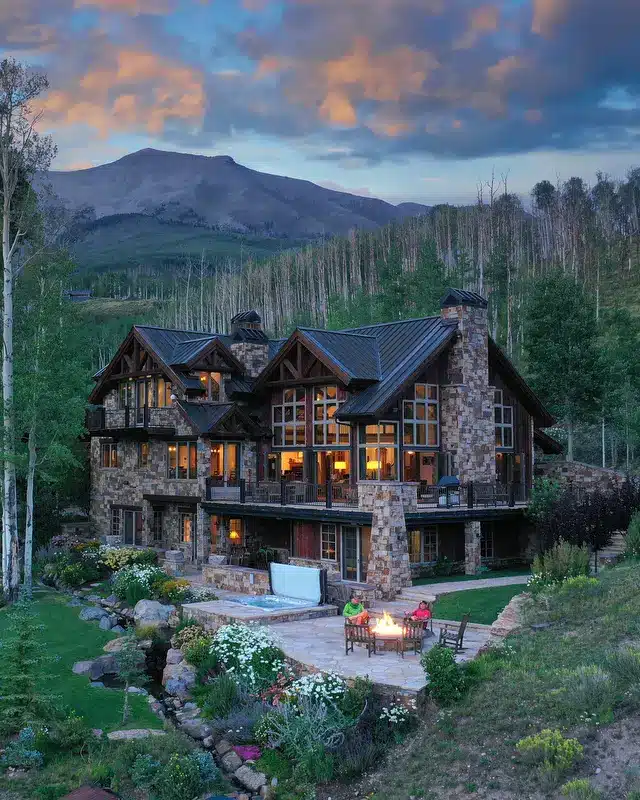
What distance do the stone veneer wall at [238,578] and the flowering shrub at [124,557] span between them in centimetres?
350

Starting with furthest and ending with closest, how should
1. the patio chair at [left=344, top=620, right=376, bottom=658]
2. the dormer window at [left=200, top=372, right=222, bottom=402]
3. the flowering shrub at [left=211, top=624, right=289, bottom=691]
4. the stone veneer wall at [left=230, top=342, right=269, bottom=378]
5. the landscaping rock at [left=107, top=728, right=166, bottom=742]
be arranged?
1. the stone veneer wall at [left=230, top=342, right=269, bottom=378]
2. the dormer window at [left=200, top=372, right=222, bottom=402]
3. the patio chair at [left=344, top=620, right=376, bottom=658]
4. the flowering shrub at [left=211, top=624, right=289, bottom=691]
5. the landscaping rock at [left=107, top=728, right=166, bottom=742]

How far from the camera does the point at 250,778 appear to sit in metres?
13.8

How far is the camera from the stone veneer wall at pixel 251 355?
33.5 metres

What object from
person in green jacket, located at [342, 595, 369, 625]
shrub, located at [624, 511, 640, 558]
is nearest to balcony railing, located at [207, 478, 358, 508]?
person in green jacket, located at [342, 595, 369, 625]

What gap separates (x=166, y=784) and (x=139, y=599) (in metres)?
13.4

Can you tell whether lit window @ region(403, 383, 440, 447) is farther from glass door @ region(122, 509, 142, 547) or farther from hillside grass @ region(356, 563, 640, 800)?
glass door @ region(122, 509, 142, 547)

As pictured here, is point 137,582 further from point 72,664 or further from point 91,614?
point 72,664

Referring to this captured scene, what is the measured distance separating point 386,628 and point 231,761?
5.03 meters

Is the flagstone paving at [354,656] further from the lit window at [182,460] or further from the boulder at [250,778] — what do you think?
the lit window at [182,460]

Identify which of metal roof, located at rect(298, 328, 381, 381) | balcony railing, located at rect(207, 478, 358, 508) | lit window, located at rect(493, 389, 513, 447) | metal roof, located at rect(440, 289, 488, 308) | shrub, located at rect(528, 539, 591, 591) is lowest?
shrub, located at rect(528, 539, 591, 591)

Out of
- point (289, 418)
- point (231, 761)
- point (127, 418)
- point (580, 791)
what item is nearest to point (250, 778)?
point (231, 761)

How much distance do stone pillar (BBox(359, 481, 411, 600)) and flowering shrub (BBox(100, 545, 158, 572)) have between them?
10159 mm

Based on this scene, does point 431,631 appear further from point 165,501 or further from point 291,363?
point 165,501

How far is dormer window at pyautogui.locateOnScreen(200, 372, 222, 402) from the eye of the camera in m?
32.6
